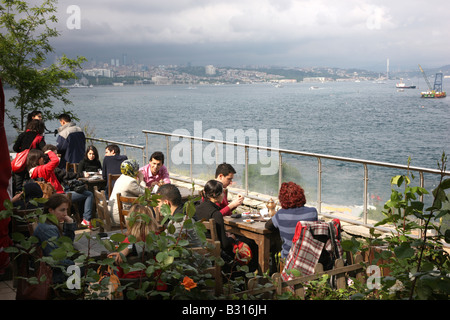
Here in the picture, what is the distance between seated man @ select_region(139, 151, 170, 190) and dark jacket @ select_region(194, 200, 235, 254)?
2.53 m

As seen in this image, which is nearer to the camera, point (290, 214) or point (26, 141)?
point (290, 214)

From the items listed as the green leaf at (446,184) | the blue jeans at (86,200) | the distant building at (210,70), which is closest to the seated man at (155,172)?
the blue jeans at (86,200)

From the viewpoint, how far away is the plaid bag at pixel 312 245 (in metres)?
4.54

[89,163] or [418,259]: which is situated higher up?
[418,259]

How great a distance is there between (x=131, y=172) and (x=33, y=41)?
8.95 m

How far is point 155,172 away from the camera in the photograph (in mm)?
7930

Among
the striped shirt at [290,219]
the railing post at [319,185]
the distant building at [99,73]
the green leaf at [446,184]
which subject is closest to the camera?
the green leaf at [446,184]

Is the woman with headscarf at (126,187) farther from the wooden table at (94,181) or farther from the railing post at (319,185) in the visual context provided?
the railing post at (319,185)

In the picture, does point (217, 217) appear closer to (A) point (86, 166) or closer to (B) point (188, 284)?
(B) point (188, 284)

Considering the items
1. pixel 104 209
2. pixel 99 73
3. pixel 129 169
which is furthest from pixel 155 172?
pixel 99 73

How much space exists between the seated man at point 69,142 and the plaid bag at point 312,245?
649 centimetres

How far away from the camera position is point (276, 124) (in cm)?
7912

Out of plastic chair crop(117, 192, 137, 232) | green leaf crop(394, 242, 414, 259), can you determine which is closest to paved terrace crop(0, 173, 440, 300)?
plastic chair crop(117, 192, 137, 232)

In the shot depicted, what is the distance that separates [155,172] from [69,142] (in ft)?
9.24
